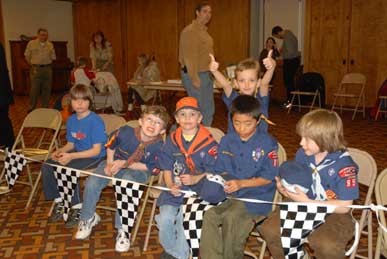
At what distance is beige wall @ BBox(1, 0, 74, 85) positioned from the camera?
13.5 meters

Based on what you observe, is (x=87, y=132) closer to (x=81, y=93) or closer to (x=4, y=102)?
(x=81, y=93)

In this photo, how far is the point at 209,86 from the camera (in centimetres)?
606

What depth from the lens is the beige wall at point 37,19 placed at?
13492 millimetres

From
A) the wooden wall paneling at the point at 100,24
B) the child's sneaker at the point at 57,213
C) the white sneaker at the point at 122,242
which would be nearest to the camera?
the white sneaker at the point at 122,242

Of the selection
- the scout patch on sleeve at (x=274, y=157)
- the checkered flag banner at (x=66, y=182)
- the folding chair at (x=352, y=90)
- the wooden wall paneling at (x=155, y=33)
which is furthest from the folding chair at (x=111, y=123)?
the wooden wall paneling at (x=155, y=33)

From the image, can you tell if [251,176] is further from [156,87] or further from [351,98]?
[351,98]

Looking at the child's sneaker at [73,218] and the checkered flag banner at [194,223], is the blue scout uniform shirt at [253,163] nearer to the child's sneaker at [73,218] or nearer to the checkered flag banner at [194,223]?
the checkered flag banner at [194,223]

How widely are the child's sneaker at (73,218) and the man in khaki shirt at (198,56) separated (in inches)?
105

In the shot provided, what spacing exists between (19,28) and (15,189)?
1036cm

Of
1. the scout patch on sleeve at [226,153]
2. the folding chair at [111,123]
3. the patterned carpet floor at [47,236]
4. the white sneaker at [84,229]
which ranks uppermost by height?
the folding chair at [111,123]

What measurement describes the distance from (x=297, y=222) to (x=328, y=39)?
8.69 meters

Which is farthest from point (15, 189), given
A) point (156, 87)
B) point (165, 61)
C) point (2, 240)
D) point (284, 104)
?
point (165, 61)

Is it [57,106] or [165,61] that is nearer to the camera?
[57,106]

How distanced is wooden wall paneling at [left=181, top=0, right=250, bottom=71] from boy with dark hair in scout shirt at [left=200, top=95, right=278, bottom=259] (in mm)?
9390
